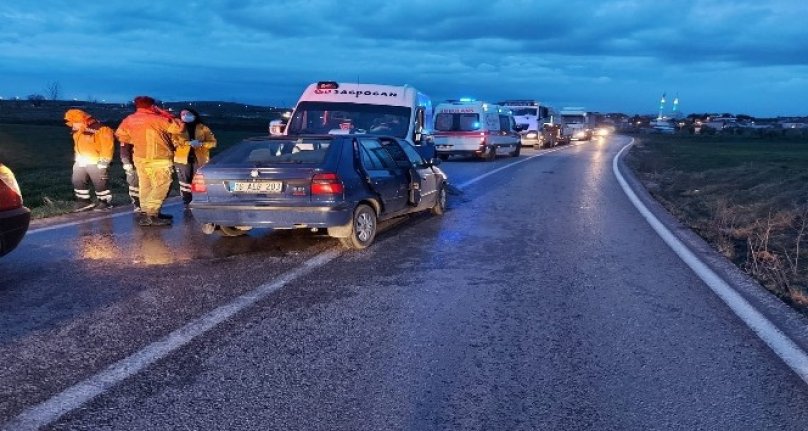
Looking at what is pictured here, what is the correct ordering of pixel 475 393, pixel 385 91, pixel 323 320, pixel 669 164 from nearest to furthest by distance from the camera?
pixel 475 393 < pixel 323 320 < pixel 385 91 < pixel 669 164

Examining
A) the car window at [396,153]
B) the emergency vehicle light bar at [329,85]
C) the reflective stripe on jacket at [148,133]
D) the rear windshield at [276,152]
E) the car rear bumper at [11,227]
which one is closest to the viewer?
the car rear bumper at [11,227]

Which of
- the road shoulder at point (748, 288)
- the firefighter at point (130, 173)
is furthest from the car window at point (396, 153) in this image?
the firefighter at point (130, 173)

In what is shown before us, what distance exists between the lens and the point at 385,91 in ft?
44.5

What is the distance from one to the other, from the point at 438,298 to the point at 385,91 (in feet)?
26.4

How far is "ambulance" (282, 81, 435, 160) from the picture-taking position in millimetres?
12906

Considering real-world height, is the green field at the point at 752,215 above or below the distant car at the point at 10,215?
below

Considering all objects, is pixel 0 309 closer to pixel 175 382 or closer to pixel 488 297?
pixel 175 382

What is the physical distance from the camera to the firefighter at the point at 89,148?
35.3 ft

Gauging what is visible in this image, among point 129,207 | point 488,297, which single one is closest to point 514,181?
point 129,207

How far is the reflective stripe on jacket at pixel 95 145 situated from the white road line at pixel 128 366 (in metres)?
5.60

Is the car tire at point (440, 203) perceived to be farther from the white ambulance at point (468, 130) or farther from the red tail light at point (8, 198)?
the white ambulance at point (468, 130)

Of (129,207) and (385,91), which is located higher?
(385,91)

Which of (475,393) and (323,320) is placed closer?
(475,393)

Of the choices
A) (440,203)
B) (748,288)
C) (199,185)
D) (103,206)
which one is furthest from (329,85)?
(748,288)
